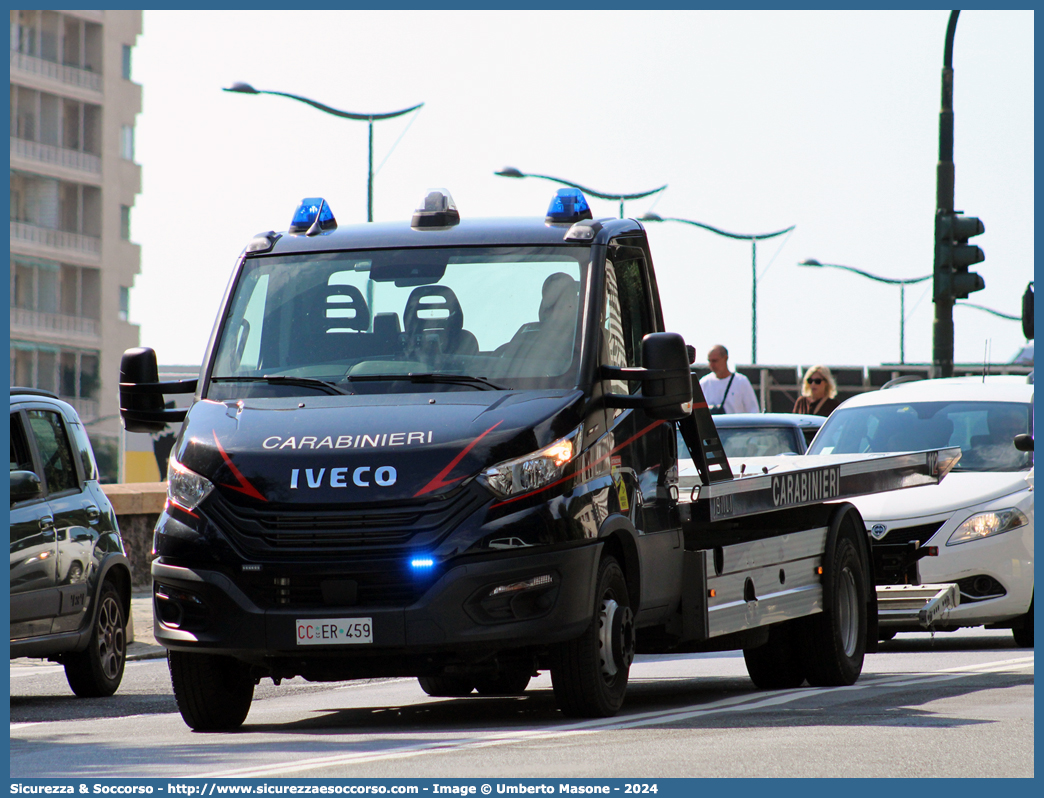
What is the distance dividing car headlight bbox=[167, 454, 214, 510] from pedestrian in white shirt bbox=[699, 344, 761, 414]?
471 inches

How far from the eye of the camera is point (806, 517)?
11.8m

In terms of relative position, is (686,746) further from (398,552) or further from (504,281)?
(504,281)

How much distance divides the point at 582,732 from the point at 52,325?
254ft

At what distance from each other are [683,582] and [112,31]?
256 ft

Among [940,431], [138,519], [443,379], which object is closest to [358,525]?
[443,379]

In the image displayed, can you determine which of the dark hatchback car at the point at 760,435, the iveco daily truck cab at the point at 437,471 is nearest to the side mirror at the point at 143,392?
the iveco daily truck cab at the point at 437,471

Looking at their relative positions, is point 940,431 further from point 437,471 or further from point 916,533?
point 437,471

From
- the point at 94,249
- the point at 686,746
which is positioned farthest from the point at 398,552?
the point at 94,249

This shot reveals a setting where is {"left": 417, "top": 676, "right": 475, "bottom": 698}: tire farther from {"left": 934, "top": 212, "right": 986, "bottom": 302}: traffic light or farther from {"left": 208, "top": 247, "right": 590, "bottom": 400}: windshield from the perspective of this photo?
{"left": 934, "top": 212, "right": 986, "bottom": 302}: traffic light

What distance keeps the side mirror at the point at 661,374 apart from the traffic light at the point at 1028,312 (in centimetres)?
1123

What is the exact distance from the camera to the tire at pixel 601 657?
29.8 ft

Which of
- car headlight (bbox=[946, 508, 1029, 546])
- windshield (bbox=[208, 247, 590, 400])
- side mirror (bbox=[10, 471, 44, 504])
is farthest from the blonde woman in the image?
windshield (bbox=[208, 247, 590, 400])

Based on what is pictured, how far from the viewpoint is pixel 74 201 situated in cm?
8431

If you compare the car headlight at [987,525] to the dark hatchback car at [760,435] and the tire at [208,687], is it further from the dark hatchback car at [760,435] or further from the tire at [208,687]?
the tire at [208,687]
